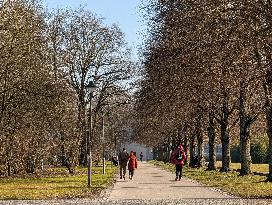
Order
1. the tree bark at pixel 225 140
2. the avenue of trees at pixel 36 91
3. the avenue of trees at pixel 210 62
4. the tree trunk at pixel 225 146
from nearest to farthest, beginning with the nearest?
the avenue of trees at pixel 210 62 < the avenue of trees at pixel 36 91 < the tree bark at pixel 225 140 < the tree trunk at pixel 225 146

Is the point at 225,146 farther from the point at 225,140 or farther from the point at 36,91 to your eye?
the point at 36,91

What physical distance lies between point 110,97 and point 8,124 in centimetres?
2648

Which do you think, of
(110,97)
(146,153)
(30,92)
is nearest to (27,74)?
(30,92)

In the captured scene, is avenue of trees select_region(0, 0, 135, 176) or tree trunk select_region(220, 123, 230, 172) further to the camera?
tree trunk select_region(220, 123, 230, 172)

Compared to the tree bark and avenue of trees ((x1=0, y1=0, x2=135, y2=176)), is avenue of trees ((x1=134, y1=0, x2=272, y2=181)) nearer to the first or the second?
the tree bark

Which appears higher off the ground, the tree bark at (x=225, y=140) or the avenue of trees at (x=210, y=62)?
the avenue of trees at (x=210, y=62)

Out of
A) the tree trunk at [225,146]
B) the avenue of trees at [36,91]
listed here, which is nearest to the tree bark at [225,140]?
the tree trunk at [225,146]

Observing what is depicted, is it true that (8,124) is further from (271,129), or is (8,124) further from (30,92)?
(271,129)

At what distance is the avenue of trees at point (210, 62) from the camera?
20312mm

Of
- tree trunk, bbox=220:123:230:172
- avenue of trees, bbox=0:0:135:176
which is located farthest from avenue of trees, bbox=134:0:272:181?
avenue of trees, bbox=0:0:135:176

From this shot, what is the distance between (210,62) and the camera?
23.1m

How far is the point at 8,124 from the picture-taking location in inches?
1478

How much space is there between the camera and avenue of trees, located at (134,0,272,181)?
20312 mm

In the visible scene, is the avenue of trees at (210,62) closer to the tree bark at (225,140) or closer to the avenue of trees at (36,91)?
the tree bark at (225,140)
